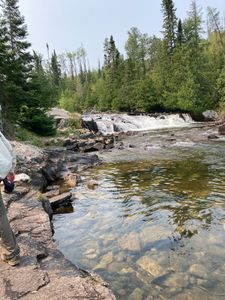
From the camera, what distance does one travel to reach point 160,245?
19.8ft

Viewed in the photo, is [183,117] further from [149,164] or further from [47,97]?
[149,164]

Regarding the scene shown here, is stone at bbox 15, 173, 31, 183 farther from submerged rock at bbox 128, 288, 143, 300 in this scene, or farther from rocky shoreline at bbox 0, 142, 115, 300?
submerged rock at bbox 128, 288, 143, 300

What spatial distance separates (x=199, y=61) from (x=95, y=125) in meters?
19.3

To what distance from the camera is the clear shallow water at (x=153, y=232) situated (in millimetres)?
4820

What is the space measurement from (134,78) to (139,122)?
16.5 metres

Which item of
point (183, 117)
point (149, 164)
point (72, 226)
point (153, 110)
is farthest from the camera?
point (153, 110)

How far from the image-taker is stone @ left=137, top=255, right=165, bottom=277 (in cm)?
509

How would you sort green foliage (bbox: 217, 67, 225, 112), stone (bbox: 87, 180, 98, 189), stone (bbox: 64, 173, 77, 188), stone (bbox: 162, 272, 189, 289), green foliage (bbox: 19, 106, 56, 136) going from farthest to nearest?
green foliage (bbox: 217, 67, 225, 112) → green foliage (bbox: 19, 106, 56, 136) → stone (bbox: 64, 173, 77, 188) → stone (bbox: 87, 180, 98, 189) → stone (bbox: 162, 272, 189, 289)

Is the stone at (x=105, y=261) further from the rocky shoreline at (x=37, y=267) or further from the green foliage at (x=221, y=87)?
the green foliage at (x=221, y=87)

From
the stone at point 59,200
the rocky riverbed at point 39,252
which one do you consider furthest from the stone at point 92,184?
the stone at point 59,200

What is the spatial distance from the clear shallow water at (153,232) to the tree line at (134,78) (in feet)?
29.6

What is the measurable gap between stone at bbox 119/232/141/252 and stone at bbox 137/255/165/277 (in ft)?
1.32

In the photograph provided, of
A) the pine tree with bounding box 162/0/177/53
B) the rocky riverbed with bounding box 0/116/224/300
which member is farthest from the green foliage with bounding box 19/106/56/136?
the pine tree with bounding box 162/0/177/53

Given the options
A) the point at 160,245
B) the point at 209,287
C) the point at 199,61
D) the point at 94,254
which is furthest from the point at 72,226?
the point at 199,61
